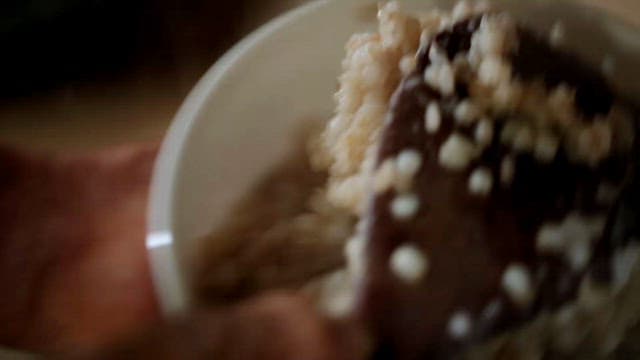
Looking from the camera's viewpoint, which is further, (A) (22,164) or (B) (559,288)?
(A) (22,164)

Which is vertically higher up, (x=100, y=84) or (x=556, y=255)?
(x=100, y=84)

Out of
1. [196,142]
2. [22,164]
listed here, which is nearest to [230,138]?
[196,142]

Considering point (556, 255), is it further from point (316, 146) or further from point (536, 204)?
point (316, 146)

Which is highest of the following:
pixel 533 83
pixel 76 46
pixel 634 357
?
pixel 76 46

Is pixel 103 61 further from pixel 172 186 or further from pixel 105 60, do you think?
pixel 172 186

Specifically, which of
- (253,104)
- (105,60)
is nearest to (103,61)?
(105,60)
